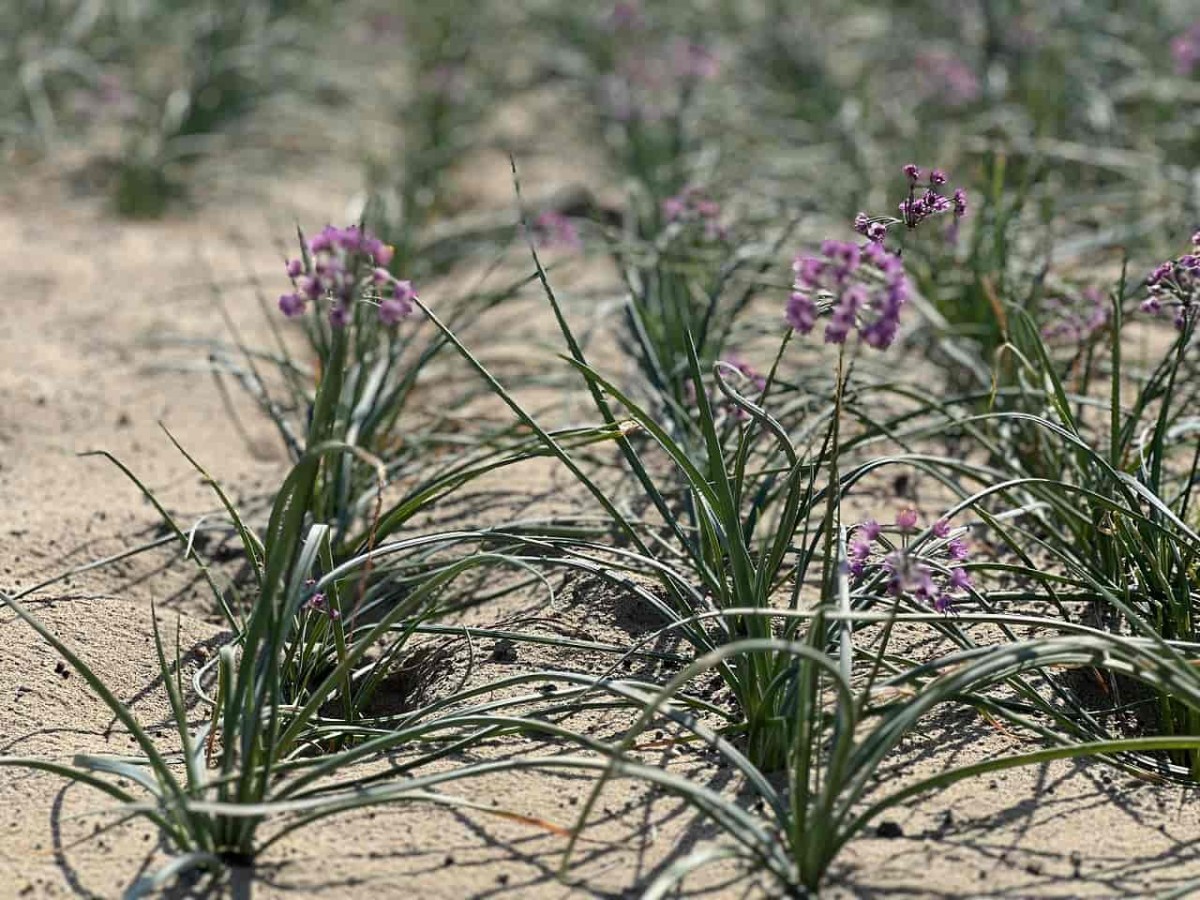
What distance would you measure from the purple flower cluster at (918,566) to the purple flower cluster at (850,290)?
0.92 ft

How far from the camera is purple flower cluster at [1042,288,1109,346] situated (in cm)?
→ 290

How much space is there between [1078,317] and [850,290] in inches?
60.5

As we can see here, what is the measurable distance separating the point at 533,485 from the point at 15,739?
118 cm

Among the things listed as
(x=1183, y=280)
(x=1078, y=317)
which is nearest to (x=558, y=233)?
(x=1078, y=317)

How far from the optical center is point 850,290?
5.19 ft

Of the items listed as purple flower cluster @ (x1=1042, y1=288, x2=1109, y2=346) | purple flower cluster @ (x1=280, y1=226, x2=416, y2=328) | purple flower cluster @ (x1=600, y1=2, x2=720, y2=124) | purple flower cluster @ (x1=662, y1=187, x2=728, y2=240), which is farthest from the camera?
purple flower cluster @ (x1=600, y1=2, x2=720, y2=124)

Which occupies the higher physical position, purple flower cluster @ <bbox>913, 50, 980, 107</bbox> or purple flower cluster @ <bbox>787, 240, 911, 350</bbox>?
purple flower cluster @ <bbox>913, 50, 980, 107</bbox>

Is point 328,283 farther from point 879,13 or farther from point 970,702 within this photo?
point 879,13

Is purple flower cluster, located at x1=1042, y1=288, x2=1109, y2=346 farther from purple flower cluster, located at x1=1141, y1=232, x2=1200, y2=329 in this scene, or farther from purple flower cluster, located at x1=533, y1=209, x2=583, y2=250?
purple flower cluster, located at x1=533, y1=209, x2=583, y2=250

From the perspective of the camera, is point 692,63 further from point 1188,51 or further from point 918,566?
point 918,566

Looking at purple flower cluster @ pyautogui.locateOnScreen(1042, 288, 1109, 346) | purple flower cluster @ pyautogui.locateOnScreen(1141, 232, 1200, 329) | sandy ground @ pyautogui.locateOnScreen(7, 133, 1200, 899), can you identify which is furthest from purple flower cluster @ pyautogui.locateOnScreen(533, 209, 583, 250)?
purple flower cluster @ pyautogui.locateOnScreen(1141, 232, 1200, 329)

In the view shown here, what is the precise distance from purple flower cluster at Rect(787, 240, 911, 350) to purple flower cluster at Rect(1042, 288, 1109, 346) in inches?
54.8

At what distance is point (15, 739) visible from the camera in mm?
2029

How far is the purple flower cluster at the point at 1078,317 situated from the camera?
2898mm
